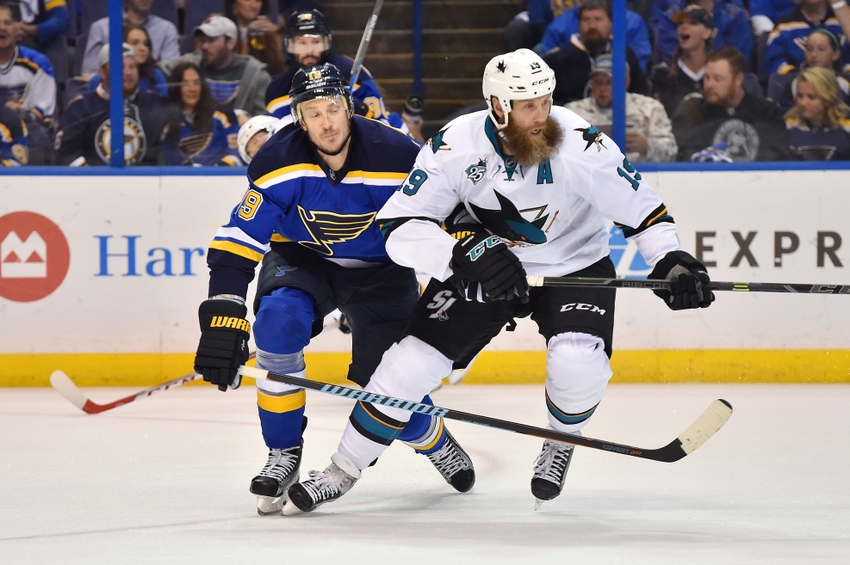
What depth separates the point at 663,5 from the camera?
5.20 metres

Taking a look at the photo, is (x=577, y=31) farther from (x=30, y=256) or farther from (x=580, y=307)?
(x=580, y=307)

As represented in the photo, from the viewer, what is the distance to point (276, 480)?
2799 mm

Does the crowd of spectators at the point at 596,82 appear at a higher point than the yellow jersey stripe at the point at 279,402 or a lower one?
higher

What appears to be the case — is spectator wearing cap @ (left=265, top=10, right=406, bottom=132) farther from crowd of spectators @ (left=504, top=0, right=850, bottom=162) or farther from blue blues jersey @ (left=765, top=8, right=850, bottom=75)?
blue blues jersey @ (left=765, top=8, right=850, bottom=75)

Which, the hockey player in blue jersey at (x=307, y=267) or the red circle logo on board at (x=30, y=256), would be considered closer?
the hockey player in blue jersey at (x=307, y=267)

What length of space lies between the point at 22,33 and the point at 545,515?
11.8ft

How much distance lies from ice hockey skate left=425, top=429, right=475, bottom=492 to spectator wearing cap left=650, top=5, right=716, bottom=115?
2615mm

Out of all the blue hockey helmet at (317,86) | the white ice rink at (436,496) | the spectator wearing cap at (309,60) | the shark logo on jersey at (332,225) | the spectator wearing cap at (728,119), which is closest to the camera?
the white ice rink at (436,496)

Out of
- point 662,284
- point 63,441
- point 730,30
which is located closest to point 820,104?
point 730,30

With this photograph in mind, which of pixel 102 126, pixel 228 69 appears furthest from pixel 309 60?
pixel 102 126

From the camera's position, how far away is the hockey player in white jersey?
2688 mm

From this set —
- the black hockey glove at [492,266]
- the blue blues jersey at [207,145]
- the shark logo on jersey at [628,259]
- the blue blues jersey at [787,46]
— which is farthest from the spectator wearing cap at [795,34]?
the black hockey glove at [492,266]

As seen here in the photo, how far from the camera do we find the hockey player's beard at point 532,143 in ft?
8.76

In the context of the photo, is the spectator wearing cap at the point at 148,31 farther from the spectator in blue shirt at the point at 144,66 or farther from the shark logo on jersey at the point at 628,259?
the shark logo on jersey at the point at 628,259
